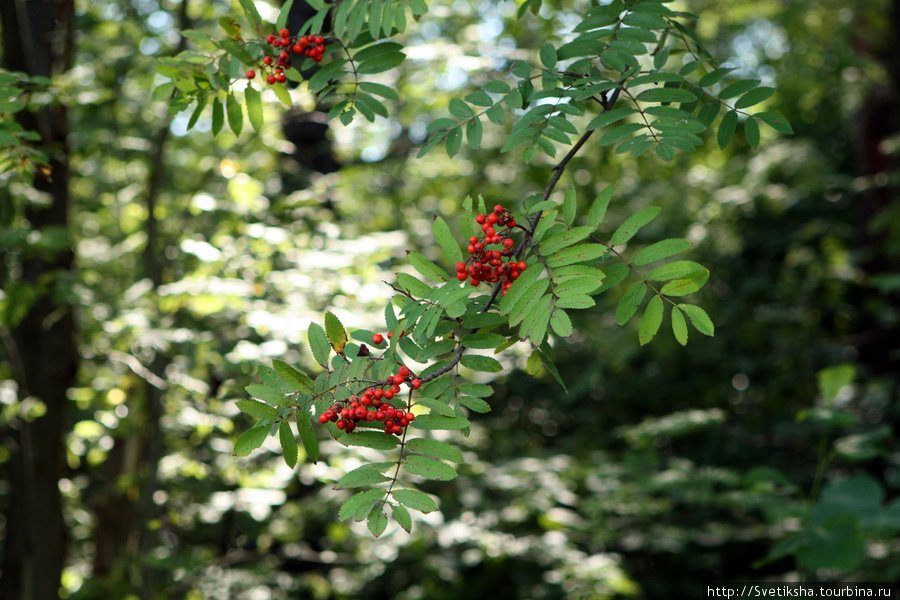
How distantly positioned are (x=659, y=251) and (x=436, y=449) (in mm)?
522

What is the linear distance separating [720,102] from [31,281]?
323 centimetres

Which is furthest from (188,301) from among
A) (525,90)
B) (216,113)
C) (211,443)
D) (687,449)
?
(687,449)

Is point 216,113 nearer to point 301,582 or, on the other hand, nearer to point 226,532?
point 226,532

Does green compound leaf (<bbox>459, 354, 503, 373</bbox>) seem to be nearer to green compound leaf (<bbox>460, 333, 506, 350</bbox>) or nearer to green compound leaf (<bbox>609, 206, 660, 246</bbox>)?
green compound leaf (<bbox>460, 333, 506, 350</bbox>)

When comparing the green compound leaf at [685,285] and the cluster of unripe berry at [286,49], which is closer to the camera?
the green compound leaf at [685,285]

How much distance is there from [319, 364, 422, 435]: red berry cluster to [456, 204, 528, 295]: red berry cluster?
0.62 ft

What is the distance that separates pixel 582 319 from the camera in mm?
5727

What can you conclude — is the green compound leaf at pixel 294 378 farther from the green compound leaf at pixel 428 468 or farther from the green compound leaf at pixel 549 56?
the green compound leaf at pixel 549 56

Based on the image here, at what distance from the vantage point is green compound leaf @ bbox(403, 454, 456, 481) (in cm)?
108

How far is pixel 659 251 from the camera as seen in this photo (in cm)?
124

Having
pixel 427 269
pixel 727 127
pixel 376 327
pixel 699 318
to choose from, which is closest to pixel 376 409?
pixel 427 269

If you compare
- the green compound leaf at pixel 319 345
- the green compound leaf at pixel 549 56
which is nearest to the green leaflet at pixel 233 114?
the green compound leaf at pixel 319 345

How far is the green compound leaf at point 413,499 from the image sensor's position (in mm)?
1071

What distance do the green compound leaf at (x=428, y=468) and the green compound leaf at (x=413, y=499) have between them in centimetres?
3
